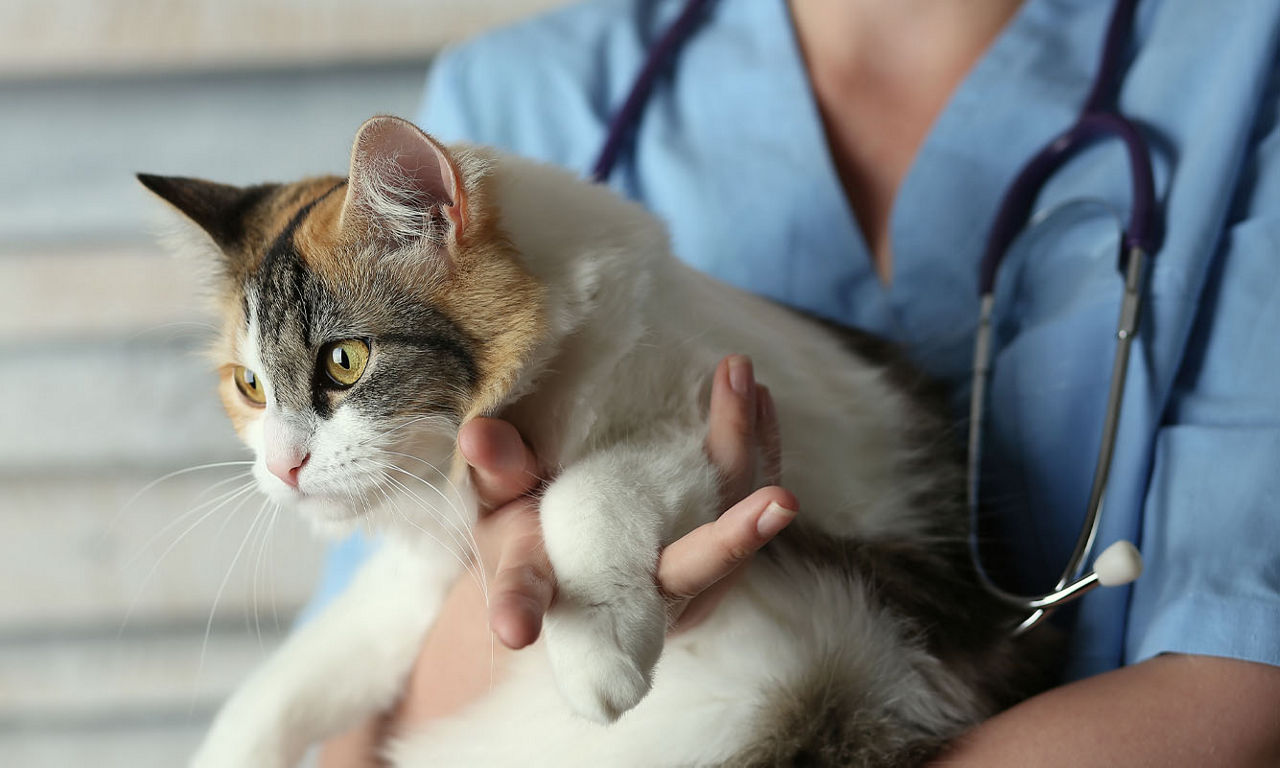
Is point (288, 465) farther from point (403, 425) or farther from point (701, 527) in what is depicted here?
point (701, 527)

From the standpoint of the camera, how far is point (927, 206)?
98 centimetres

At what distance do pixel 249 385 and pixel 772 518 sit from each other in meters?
0.47

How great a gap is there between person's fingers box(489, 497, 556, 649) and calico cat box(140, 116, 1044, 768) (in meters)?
0.02

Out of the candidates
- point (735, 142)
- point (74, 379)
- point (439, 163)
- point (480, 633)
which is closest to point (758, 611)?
point (480, 633)

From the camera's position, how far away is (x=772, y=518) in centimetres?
52

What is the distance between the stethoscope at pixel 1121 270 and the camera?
2.31 feet

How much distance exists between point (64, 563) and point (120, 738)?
379mm

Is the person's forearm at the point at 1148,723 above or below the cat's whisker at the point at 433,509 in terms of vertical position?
below

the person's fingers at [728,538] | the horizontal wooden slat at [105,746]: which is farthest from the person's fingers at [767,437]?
the horizontal wooden slat at [105,746]

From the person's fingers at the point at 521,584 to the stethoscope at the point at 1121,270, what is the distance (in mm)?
393

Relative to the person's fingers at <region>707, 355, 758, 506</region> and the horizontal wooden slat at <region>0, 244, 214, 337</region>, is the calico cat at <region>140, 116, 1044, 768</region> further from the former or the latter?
the horizontal wooden slat at <region>0, 244, 214, 337</region>

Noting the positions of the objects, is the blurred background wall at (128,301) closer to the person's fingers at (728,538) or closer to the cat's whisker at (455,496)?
the cat's whisker at (455,496)

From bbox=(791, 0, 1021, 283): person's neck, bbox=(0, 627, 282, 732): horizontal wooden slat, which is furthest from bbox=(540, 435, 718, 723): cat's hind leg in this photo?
bbox=(0, 627, 282, 732): horizontal wooden slat

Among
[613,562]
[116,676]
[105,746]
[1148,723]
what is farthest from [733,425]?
[105,746]
